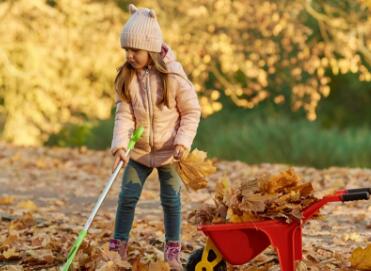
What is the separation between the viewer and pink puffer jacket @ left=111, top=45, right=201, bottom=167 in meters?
3.92

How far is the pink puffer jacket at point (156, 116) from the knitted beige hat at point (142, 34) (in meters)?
0.14

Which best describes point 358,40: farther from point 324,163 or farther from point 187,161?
point 187,161

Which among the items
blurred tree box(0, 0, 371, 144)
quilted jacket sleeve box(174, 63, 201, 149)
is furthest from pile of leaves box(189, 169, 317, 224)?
blurred tree box(0, 0, 371, 144)

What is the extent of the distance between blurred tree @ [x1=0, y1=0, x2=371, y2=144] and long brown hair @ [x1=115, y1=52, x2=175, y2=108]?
21.1ft

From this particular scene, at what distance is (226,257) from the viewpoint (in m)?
3.46

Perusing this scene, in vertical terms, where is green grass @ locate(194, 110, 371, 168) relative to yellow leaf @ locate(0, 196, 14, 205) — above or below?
below

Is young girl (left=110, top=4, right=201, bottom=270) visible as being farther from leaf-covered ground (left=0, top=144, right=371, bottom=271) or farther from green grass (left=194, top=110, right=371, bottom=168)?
green grass (left=194, top=110, right=371, bottom=168)

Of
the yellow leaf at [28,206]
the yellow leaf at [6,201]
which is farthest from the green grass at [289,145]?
the yellow leaf at [28,206]

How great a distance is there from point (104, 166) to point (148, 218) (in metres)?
4.57

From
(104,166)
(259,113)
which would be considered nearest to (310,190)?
(104,166)

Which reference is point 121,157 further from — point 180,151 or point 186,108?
point 186,108

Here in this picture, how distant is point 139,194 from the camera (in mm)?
4004

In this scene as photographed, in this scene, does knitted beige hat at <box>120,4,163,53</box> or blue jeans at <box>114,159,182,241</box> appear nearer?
knitted beige hat at <box>120,4,163,53</box>

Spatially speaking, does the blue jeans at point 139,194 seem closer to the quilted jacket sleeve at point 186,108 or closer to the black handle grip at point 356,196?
the quilted jacket sleeve at point 186,108
